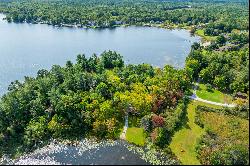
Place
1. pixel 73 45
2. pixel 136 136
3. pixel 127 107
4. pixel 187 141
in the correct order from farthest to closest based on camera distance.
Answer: pixel 73 45 → pixel 127 107 → pixel 136 136 → pixel 187 141

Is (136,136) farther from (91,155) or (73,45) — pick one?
(73,45)

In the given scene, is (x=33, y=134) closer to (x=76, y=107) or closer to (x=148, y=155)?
(x=76, y=107)

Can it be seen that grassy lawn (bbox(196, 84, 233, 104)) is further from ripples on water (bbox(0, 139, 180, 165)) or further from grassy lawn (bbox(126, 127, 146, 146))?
ripples on water (bbox(0, 139, 180, 165))

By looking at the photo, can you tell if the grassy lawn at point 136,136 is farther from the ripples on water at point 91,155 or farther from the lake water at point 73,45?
the lake water at point 73,45

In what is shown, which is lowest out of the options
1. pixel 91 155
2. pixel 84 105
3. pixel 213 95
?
pixel 91 155

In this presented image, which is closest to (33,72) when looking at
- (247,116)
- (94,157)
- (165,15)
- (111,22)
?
(94,157)

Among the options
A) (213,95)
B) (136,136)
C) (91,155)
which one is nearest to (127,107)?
(136,136)
